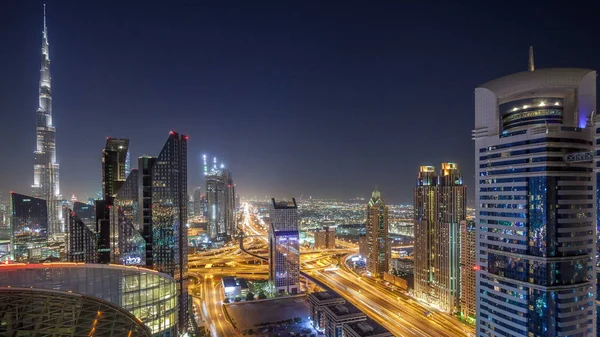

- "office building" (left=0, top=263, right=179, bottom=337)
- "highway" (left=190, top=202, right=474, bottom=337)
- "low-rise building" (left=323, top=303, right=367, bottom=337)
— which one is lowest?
"highway" (left=190, top=202, right=474, bottom=337)

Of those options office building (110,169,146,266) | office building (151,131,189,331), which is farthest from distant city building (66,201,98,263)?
office building (151,131,189,331)

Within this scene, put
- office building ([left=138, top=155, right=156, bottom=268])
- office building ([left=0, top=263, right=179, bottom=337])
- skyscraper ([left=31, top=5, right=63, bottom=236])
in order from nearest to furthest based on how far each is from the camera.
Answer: office building ([left=0, top=263, right=179, bottom=337]), office building ([left=138, top=155, right=156, bottom=268]), skyscraper ([left=31, top=5, right=63, bottom=236])

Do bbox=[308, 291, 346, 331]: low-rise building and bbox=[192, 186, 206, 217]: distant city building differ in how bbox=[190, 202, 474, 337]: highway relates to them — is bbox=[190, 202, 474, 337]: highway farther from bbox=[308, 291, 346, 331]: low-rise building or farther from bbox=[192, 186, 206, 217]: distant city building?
bbox=[192, 186, 206, 217]: distant city building

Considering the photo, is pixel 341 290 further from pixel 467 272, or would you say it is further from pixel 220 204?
pixel 220 204

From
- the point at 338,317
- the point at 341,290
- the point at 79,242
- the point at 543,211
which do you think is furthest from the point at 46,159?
the point at 543,211

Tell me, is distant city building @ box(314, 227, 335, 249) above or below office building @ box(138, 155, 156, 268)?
below

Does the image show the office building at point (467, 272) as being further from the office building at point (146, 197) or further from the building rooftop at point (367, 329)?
the office building at point (146, 197)
